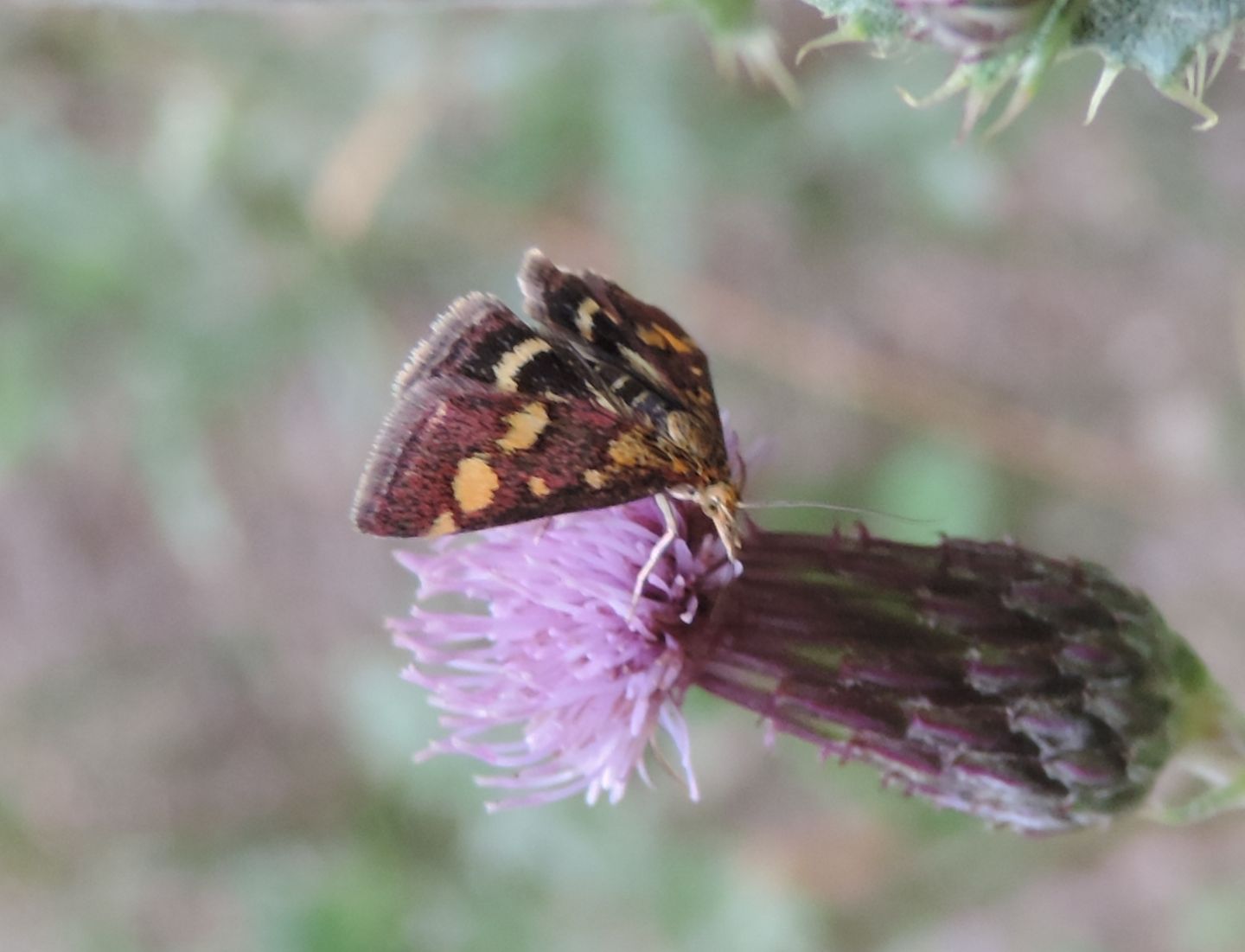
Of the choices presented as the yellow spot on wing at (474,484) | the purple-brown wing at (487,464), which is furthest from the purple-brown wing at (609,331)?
the yellow spot on wing at (474,484)

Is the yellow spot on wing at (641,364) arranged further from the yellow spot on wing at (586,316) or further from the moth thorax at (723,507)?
the moth thorax at (723,507)

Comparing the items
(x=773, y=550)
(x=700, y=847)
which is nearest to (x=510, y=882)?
(x=700, y=847)

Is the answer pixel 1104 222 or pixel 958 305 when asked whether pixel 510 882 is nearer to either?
pixel 958 305

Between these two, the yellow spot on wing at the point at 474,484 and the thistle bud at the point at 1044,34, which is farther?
the yellow spot on wing at the point at 474,484

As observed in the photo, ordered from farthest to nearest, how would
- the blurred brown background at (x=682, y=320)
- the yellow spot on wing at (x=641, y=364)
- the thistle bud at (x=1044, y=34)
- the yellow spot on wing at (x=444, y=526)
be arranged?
the blurred brown background at (x=682, y=320) → the yellow spot on wing at (x=641, y=364) → the yellow spot on wing at (x=444, y=526) → the thistle bud at (x=1044, y=34)

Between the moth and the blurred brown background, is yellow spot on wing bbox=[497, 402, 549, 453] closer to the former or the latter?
the moth

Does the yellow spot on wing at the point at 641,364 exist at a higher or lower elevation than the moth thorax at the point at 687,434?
higher

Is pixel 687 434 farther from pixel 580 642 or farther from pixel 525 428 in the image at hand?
pixel 580 642
